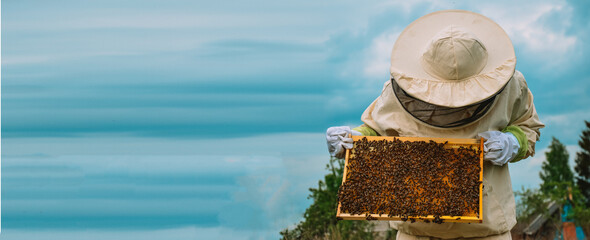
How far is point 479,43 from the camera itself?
397cm

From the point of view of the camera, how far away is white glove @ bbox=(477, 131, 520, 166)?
4.06 metres

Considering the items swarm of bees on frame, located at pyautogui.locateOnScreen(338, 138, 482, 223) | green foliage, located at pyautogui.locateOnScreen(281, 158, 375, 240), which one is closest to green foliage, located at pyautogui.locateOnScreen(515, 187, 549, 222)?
green foliage, located at pyautogui.locateOnScreen(281, 158, 375, 240)

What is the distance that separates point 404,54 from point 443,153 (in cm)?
77

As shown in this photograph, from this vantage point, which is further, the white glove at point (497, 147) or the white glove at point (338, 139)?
the white glove at point (338, 139)

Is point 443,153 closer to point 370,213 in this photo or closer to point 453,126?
point 453,126

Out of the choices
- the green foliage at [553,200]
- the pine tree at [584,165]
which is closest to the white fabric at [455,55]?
the green foliage at [553,200]

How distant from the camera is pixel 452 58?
12.8ft

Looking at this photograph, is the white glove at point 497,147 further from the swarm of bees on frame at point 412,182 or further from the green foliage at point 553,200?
the green foliage at point 553,200

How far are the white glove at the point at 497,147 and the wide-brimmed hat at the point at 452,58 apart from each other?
442 mm

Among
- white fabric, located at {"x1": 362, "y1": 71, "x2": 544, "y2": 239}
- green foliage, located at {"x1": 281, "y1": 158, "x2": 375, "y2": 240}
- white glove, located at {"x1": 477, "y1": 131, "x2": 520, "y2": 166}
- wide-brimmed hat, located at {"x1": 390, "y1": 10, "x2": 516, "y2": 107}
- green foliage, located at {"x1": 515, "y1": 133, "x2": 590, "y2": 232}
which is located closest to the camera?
wide-brimmed hat, located at {"x1": 390, "y1": 10, "x2": 516, "y2": 107}

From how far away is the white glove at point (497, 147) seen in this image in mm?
4062

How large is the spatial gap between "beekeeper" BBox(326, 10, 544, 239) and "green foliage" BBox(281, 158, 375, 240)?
3565 millimetres

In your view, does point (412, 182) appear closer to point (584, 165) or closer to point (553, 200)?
point (553, 200)

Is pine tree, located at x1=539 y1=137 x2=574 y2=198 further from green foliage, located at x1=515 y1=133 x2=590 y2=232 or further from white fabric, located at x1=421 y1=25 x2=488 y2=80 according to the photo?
white fabric, located at x1=421 y1=25 x2=488 y2=80
